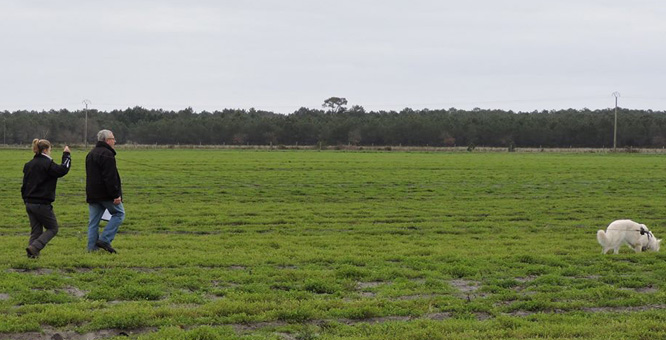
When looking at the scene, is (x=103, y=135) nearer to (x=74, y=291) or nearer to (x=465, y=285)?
(x=74, y=291)

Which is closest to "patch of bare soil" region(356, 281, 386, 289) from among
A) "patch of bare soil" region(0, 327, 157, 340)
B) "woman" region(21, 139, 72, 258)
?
"patch of bare soil" region(0, 327, 157, 340)

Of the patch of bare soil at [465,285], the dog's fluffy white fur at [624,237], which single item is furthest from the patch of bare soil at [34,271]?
the dog's fluffy white fur at [624,237]

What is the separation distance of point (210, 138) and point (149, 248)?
428 ft

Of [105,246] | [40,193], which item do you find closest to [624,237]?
[105,246]

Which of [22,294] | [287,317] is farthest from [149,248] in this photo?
[287,317]

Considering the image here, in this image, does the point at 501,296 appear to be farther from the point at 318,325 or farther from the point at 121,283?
the point at 121,283

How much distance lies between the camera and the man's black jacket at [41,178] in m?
12.7

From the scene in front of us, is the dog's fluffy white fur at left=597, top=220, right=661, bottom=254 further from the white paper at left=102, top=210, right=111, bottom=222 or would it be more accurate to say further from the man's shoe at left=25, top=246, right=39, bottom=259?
the man's shoe at left=25, top=246, right=39, bottom=259

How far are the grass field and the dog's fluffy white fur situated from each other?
0.73 feet

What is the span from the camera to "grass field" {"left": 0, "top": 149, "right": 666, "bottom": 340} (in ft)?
26.9

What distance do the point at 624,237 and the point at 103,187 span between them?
9743 millimetres

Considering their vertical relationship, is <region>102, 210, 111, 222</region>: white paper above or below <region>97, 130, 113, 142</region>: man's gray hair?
below

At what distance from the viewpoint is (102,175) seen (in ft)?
43.0

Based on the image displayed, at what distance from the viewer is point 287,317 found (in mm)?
8625
